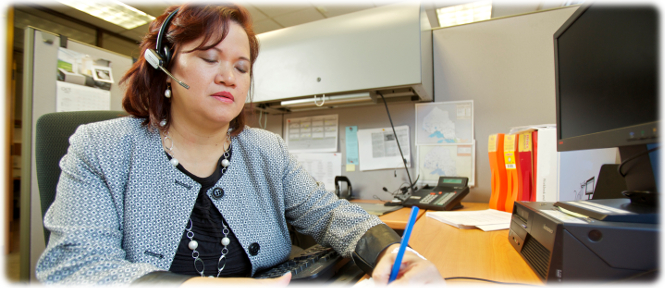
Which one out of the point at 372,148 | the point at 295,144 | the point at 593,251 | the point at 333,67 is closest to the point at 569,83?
the point at 593,251

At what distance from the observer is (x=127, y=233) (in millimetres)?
604

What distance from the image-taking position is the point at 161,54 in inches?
28.8

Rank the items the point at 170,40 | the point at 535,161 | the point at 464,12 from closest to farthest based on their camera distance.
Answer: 1. the point at 170,40
2. the point at 535,161
3. the point at 464,12

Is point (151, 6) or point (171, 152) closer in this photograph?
point (171, 152)

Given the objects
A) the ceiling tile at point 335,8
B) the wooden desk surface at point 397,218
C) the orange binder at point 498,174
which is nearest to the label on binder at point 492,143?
the orange binder at point 498,174

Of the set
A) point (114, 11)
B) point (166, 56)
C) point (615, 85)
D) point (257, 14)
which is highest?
point (257, 14)

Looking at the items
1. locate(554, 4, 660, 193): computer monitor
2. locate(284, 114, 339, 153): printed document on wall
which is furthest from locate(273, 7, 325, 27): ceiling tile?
locate(554, 4, 660, 193): computer monitor

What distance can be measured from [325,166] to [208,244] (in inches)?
39.1

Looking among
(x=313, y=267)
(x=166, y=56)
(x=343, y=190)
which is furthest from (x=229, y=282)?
(x=343, y=190)

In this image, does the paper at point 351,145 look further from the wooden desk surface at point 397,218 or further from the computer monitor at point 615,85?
the computer monitor at point 615,85

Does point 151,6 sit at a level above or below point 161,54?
above

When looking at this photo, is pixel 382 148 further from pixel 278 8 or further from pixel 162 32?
pixel 278 8

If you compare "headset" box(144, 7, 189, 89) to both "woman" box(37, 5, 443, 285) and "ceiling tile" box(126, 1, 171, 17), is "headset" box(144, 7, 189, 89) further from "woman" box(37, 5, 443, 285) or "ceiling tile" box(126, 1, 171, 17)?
"ceiling tile" box(126, 1, 171, 17)

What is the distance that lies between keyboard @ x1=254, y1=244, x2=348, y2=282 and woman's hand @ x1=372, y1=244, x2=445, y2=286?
0.47 feet
